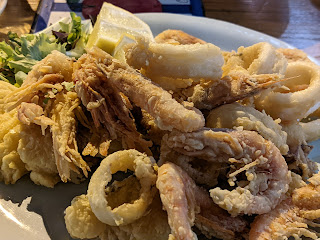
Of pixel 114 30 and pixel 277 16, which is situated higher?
pixel 114 30

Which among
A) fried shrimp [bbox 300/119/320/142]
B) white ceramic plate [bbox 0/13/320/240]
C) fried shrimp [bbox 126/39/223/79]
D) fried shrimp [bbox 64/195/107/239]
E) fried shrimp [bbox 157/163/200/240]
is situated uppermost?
fried shrimp [bbox 126/39/223/79]

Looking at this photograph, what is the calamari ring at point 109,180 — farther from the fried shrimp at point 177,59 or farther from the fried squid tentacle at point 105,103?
the fried shrimp at point 177,59

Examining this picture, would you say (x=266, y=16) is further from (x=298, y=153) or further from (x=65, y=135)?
(x=65, y=135)

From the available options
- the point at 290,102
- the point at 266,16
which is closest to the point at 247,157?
the point at 290,102

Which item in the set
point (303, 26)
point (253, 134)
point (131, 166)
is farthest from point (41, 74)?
point (303, 26)

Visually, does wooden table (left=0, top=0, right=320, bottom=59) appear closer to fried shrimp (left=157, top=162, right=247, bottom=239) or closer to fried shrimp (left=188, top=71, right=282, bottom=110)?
fried shrimp (left=188, top=71, right=282, bottom=110)

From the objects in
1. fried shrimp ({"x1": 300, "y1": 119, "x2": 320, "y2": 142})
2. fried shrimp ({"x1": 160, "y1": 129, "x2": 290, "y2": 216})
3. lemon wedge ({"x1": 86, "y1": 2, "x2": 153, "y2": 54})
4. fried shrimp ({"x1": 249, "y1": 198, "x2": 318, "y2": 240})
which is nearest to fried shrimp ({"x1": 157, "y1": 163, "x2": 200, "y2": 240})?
fried shrimp ({"x1": 160, "y1": 129, "x2": 290, "y2": 216})

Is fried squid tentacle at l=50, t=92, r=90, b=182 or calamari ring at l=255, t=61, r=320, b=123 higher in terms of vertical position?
calamari ring at l=255, t=61, r=320, b=123
